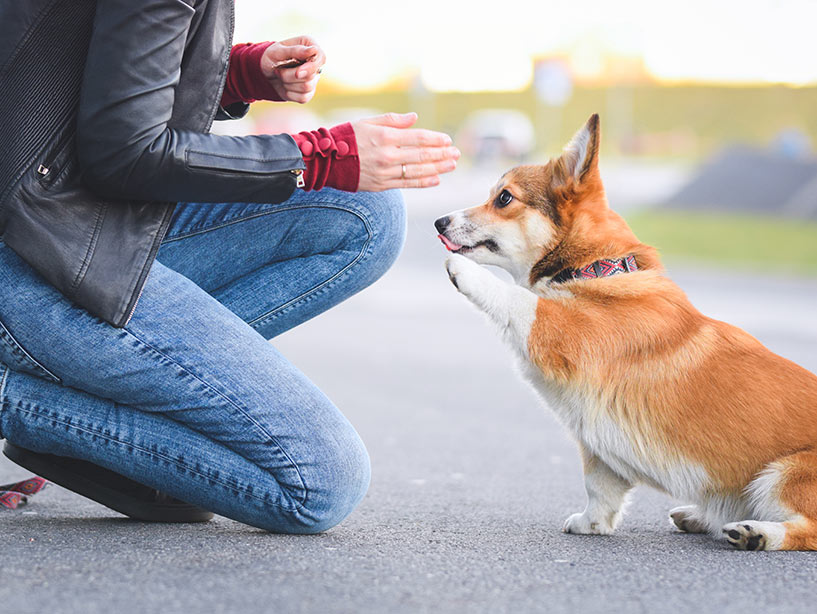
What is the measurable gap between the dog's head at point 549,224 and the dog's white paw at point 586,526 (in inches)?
32.2

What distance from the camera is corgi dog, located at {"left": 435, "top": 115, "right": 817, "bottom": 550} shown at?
2762 millimetres

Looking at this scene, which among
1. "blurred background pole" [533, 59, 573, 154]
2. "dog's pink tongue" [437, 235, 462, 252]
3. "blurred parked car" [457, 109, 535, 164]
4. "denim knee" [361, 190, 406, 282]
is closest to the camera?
"denim knee" [361, 190, 406, 282]

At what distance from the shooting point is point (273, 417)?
2.57 metres

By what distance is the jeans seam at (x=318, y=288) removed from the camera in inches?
122

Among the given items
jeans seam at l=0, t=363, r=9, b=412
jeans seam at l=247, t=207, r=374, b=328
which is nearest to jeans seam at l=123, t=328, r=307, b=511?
jeans seam at l=0, t=363, r=9, b=412

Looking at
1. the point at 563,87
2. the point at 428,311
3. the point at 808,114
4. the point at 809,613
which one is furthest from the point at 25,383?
the point at 808,114

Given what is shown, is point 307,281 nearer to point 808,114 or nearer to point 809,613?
point 809,613

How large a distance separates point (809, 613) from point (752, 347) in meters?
1.00

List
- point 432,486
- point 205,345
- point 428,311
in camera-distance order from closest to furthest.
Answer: point 205,345
point 432,486
point 428,311

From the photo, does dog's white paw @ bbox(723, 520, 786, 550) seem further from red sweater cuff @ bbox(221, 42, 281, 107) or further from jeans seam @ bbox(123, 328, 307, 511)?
red sweater cuff @ bbox(221, 42, 281, 107)

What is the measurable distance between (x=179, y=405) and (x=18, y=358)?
1.44 feet

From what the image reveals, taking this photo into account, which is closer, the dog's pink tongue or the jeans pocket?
the jeans pocket

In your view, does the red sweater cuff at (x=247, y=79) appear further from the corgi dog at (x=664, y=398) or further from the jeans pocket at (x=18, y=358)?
the jeans pocket at (x=18, y=358)

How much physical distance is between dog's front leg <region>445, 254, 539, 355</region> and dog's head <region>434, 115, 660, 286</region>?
33 cm
